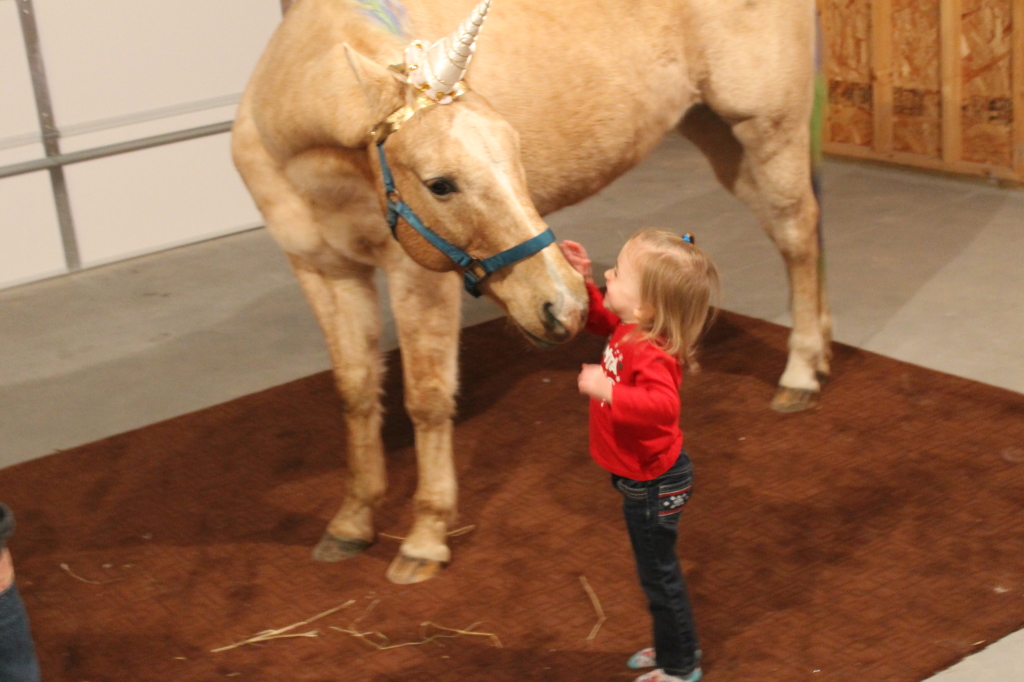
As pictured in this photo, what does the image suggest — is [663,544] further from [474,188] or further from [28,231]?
[28,231]

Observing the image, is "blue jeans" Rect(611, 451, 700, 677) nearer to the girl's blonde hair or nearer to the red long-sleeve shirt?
the red long-sleeve shirt

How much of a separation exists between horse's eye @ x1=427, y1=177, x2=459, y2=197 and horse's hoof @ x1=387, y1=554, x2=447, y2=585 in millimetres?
955

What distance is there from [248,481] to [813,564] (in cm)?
162

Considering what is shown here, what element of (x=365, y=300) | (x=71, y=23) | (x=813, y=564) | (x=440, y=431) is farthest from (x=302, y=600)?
(x=71, y=23)

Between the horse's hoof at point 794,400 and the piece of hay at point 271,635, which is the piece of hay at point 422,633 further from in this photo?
the horse's hoof at point 794,400

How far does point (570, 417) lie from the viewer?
3.41 metres

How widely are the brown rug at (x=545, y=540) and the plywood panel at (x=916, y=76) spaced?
7.71 feet

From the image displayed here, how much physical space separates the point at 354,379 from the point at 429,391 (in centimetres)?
26

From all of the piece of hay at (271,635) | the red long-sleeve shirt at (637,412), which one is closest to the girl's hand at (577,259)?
the red long-sleeve shirt at (637,412)

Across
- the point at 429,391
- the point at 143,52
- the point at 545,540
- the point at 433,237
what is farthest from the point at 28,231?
the point at 433,237

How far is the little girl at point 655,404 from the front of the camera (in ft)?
6.28

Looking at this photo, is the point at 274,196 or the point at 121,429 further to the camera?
the point at 121,429

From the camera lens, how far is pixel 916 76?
5469 mm

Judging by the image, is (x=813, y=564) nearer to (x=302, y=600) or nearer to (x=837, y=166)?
(x=302, y=600)
